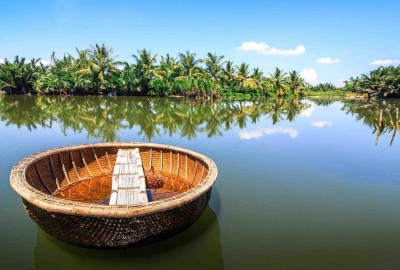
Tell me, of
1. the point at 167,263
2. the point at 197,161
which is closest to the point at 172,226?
the point at 167,263

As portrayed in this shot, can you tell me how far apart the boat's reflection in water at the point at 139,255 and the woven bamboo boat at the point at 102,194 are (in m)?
0.15

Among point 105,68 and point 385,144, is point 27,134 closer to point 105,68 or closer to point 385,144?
point 385,144

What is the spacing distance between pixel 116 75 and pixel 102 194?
23.4m

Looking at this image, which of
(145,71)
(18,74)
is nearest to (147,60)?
(145,71)

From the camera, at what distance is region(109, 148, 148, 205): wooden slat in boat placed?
280cm

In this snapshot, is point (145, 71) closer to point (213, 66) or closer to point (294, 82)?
point (213, 66)

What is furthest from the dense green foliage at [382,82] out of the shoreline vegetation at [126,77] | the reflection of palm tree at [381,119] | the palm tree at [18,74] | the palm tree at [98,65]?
the palm tree at [18,74]

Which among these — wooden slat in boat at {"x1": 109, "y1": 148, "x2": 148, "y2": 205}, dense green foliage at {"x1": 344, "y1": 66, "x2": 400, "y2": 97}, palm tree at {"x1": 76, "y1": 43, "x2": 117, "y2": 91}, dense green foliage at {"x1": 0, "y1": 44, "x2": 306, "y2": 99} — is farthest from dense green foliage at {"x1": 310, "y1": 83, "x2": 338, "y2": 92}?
wooden slat in boat at {"x1": 109, "y1": 148, "x2": 148, "y2": 205}

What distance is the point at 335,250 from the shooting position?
2529 millimetres

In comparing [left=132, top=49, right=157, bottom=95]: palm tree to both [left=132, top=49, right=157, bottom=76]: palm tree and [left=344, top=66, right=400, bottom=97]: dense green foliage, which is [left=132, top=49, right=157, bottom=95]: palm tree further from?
[left=344, top=66, right=400, bottom=97]: dense green foliage

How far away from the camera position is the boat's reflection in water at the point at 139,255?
2.25m

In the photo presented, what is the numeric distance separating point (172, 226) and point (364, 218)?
98.1 inches

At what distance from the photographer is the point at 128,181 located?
3340 millimetres

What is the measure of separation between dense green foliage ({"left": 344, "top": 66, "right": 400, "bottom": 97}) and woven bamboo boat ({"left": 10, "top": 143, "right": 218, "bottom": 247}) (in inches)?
1598
